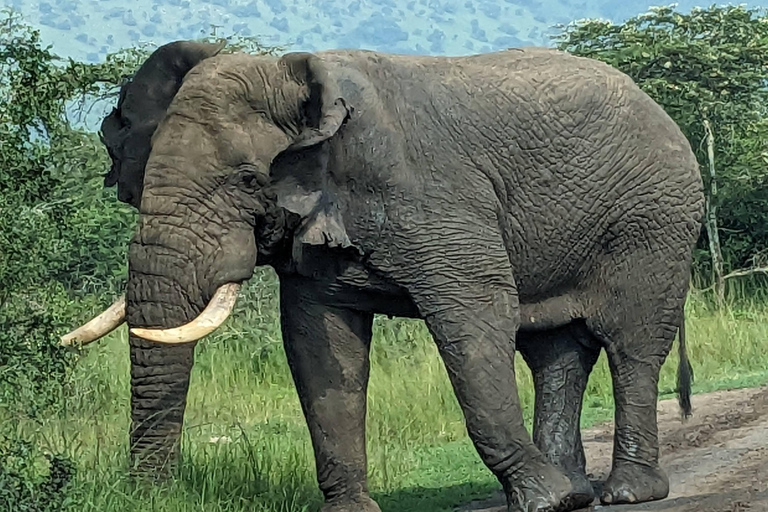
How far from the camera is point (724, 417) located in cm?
951

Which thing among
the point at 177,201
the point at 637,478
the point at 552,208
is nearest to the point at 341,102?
the point at 177,201

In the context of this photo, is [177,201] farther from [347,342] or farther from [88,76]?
[347,342]

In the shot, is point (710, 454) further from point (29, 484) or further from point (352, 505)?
point (29, 484)

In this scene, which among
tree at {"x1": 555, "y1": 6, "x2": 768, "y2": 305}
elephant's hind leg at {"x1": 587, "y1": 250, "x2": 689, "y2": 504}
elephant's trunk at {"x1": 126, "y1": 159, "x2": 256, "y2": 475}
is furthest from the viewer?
tree at {"x1": 555, "y1": 6, "x2": 768, "y2": 305}

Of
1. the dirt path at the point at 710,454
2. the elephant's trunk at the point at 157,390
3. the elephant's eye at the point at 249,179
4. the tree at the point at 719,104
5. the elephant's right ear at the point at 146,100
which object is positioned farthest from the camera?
the tree at the point at 719,104

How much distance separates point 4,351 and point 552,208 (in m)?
2.36

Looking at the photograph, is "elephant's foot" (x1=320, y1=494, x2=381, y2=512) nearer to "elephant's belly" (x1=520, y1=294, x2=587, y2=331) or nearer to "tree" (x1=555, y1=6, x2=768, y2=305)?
"elephant's belly" (x1=520, y1=294, x2=587, y2=331)

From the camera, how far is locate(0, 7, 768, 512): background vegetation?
19.2 feet

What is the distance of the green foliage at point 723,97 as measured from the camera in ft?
54.9

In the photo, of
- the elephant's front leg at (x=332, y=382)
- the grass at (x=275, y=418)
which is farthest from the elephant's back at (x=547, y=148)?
the grass at (x=275, y=418)

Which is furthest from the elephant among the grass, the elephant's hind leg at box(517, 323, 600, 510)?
the grass

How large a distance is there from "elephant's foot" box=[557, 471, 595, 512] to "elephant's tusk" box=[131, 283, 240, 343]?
66.6 inches

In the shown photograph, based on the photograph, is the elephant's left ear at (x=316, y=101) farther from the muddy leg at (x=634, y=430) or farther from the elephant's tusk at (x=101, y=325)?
the muddy leg at (x=634, y=430)

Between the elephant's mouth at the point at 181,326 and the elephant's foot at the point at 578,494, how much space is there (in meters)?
1.70
